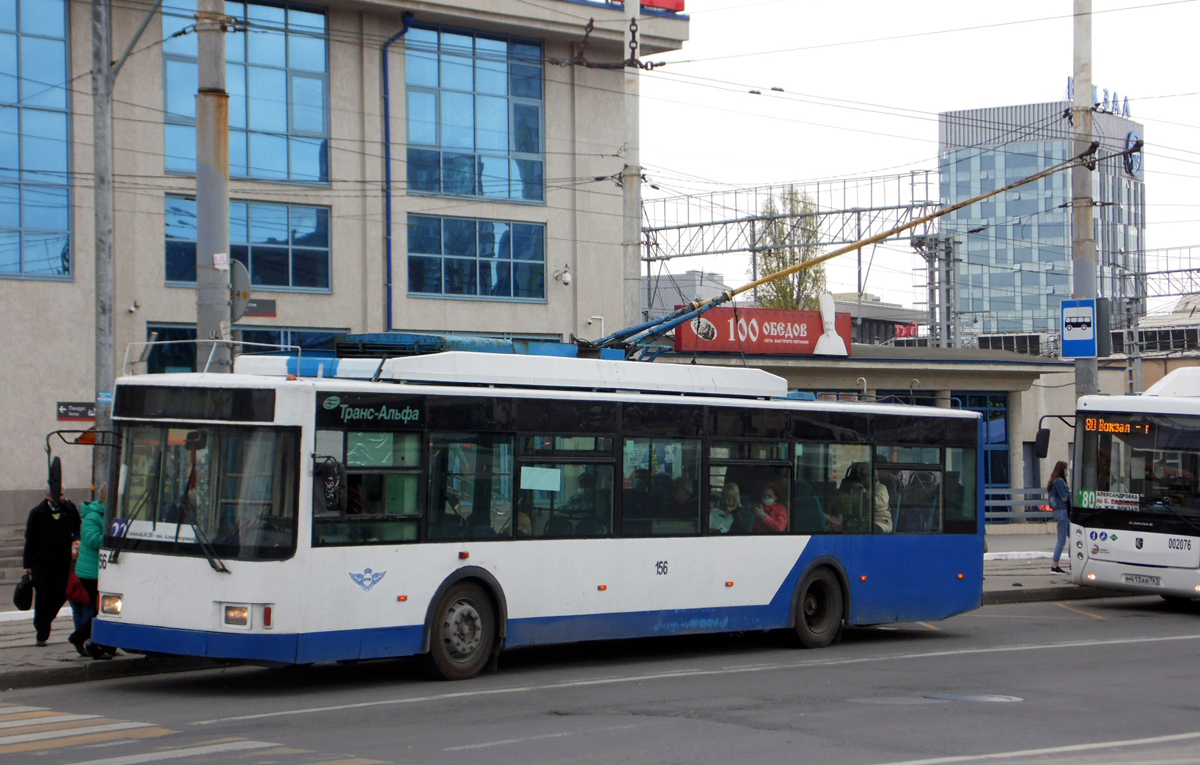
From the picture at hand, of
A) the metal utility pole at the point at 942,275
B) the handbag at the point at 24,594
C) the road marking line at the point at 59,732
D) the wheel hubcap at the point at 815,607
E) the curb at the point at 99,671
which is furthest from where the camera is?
the metal utility pole at the point at 942,275

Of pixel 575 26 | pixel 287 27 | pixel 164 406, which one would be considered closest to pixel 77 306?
pixel 287 27

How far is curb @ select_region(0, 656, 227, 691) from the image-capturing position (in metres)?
11.5

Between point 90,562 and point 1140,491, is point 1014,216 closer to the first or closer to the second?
point 1140,491

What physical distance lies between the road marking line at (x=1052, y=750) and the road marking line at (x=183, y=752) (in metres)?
3.88

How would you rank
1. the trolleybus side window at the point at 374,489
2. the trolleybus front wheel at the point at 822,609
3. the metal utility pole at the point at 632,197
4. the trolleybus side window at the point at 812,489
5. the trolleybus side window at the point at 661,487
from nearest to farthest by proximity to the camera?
the trolleybus side window at the point at 374,489, the trolleybus side window at the point at 661,487, the trolleybus side window at the point at 812,489, the trolleybus front wheel at the point at 822,609, the metal utility pole at the point at 632,197

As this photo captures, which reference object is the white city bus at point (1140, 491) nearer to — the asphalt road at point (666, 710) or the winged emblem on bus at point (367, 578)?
the asphalt road at point (666, 710)

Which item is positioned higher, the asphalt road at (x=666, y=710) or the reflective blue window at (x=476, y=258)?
the reflective blue window at (x=476, y=258)

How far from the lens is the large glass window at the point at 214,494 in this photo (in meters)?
10.6

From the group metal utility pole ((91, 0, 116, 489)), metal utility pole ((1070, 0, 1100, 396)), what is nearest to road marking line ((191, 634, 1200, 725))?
metal utility pole ((1070, 0, 1100, 396))

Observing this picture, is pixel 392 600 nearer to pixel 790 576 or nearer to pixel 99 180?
pixel 790 576

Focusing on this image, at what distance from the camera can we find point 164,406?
11.2 m

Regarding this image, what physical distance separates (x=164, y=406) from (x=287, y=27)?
19.1m

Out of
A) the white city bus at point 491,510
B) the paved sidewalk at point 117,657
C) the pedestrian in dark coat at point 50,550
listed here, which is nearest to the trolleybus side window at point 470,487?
the white city bus at point 491,510

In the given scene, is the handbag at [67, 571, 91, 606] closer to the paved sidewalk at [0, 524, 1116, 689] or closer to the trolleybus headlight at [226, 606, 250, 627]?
the paved sidewalk at [0, 524, 1116, 689]
